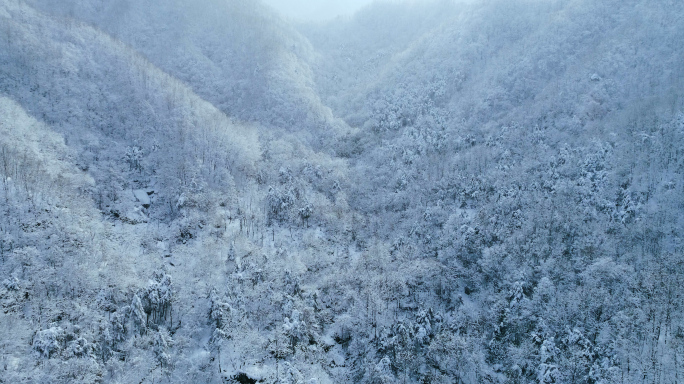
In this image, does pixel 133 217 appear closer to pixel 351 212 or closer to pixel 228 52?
pixel 351 212

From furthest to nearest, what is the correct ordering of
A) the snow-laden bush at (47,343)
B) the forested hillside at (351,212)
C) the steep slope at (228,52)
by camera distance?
the steep slope at (228,52) → the forested hillside at (351,212) → the snow-laden bush at (47,343)

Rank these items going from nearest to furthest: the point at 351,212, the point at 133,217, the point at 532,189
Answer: the point at 133,217, the point at 532,189, the point at 351,212

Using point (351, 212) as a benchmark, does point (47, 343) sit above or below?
below

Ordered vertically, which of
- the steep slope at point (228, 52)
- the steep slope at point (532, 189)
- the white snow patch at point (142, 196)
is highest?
the steep slope at point (228, 52)

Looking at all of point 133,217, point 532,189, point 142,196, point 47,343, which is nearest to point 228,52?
point 142,196

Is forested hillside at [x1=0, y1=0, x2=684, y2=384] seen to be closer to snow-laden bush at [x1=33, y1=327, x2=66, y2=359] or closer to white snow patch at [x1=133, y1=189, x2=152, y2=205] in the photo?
snow-laden bush at [x1=33, y1=327, x2=66, y2=359]

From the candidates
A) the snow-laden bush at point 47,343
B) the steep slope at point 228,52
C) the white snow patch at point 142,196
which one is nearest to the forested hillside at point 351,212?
the snow-laden bush at point 47,343

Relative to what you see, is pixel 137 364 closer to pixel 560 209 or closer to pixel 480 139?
pixel 560 209

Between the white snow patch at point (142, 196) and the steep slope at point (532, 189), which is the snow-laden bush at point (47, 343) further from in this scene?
the steep slope at point (532, 189)
